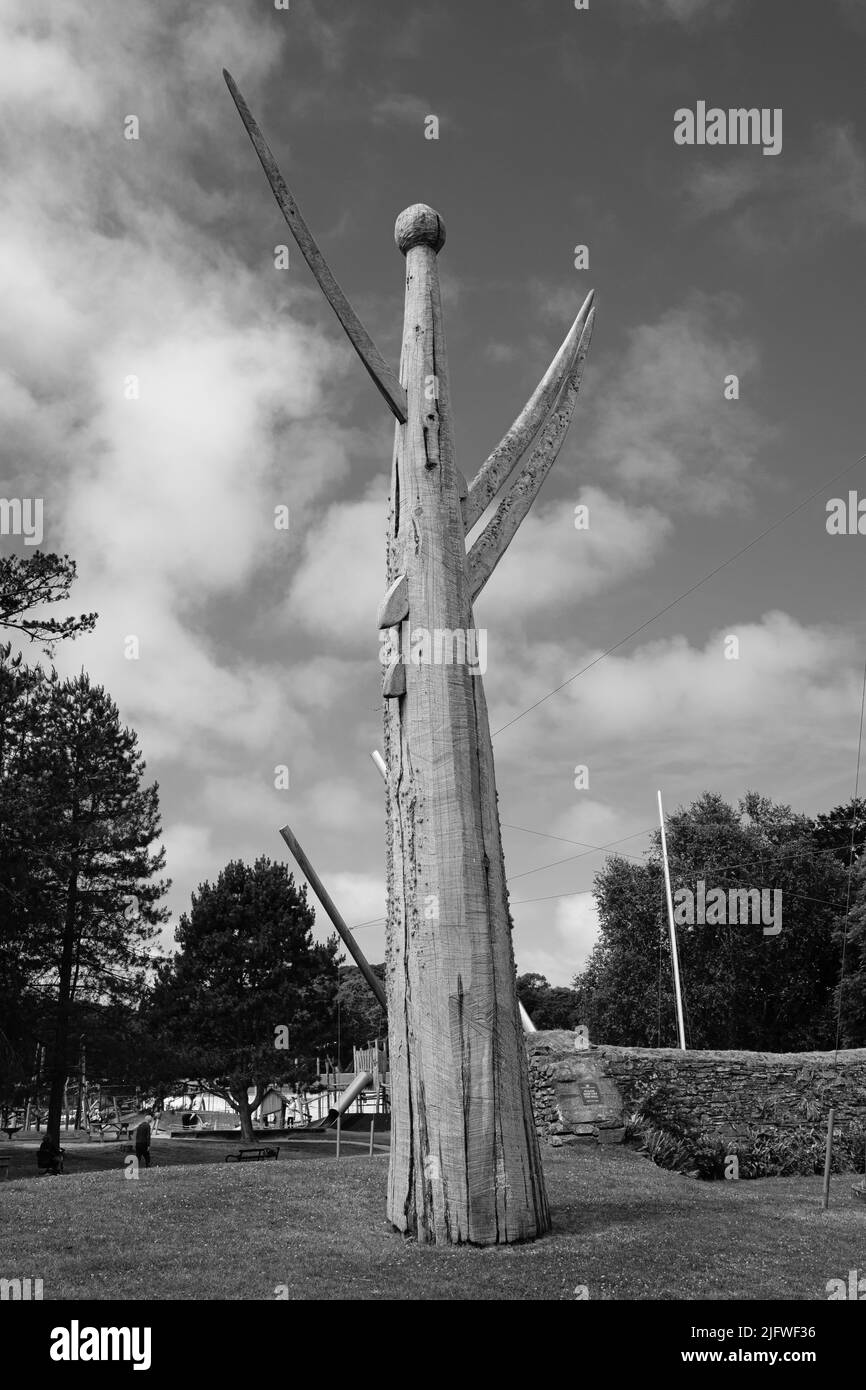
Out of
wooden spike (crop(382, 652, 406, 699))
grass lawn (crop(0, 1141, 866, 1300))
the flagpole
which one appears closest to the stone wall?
grass lawn (crop(0, 1141, 866, 1300))

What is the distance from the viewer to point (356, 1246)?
8266 millimetres

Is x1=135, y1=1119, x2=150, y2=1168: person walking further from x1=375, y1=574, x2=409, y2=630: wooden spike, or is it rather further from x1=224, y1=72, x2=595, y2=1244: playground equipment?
x1=375, y1=574, x2=409, y2=630: wooden spike

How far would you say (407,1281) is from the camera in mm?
7223

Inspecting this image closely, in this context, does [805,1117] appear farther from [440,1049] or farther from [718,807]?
[718,807]

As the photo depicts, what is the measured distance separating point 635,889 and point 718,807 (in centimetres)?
596

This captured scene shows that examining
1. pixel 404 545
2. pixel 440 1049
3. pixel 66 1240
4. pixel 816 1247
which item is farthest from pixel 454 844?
pixel 816 1247

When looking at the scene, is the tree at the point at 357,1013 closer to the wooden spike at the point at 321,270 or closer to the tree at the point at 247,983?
the tree at the point at 247,983

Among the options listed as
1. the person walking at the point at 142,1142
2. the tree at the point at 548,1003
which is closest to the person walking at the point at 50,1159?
the person walking at the point at 142,1142

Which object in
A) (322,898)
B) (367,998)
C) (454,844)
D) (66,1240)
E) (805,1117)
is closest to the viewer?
(66,1240)

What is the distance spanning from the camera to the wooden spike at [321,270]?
10.1m

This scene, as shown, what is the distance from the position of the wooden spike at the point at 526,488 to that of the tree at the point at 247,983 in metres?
30.4

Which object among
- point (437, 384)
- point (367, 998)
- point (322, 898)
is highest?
point (437, 384)

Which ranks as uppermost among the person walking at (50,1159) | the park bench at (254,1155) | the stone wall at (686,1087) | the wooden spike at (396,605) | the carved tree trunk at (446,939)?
the wooden spike at (396,605)

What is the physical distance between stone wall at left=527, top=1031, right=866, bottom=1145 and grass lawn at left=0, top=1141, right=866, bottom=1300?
5.64 metres
